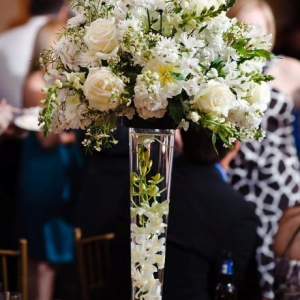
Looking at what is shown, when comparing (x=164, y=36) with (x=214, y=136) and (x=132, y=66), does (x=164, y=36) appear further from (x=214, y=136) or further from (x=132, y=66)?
(x=214, y=136)

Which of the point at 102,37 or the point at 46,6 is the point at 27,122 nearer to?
the point at 46,6

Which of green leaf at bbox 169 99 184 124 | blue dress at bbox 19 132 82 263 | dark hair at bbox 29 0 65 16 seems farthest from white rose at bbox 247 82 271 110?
dark hair at bbox 29 0 65 16

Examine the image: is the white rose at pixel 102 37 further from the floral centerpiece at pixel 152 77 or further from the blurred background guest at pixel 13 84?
the blurred background guest at pixel 13 84

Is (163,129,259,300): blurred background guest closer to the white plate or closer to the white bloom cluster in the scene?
the white bloom cluster

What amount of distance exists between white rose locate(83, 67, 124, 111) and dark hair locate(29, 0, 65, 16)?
8.63ft

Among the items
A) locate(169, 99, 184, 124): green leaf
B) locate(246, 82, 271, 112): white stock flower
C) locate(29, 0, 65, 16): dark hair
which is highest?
locate(29, 0, 65, 16): dark hair

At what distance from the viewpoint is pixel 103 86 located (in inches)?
63.8

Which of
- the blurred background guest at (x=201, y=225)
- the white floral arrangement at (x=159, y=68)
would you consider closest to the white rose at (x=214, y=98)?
the white floral arrangement at (x=159, y=68)

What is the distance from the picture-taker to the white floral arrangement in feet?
5.34

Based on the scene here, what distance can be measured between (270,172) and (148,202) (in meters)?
1.94

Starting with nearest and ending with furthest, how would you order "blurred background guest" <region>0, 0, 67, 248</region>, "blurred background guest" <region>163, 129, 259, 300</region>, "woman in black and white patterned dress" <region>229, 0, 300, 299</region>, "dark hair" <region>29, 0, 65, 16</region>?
1. "blurred background guest" <region>163, 129, 259, 300</region>
2. "woman in black and white patterned dress" <region>229, 0, 300, 299</region>
3. "blurred background guest" <region>0, 0, 67, 248</region>
4. "dark hair" <region>29, 0, 65, 16</region>

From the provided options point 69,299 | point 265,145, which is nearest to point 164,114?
point 265,145

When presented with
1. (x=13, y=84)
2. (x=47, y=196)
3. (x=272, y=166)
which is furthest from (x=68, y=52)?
(x=47, y=196)

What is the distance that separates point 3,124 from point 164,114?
2.44 m
